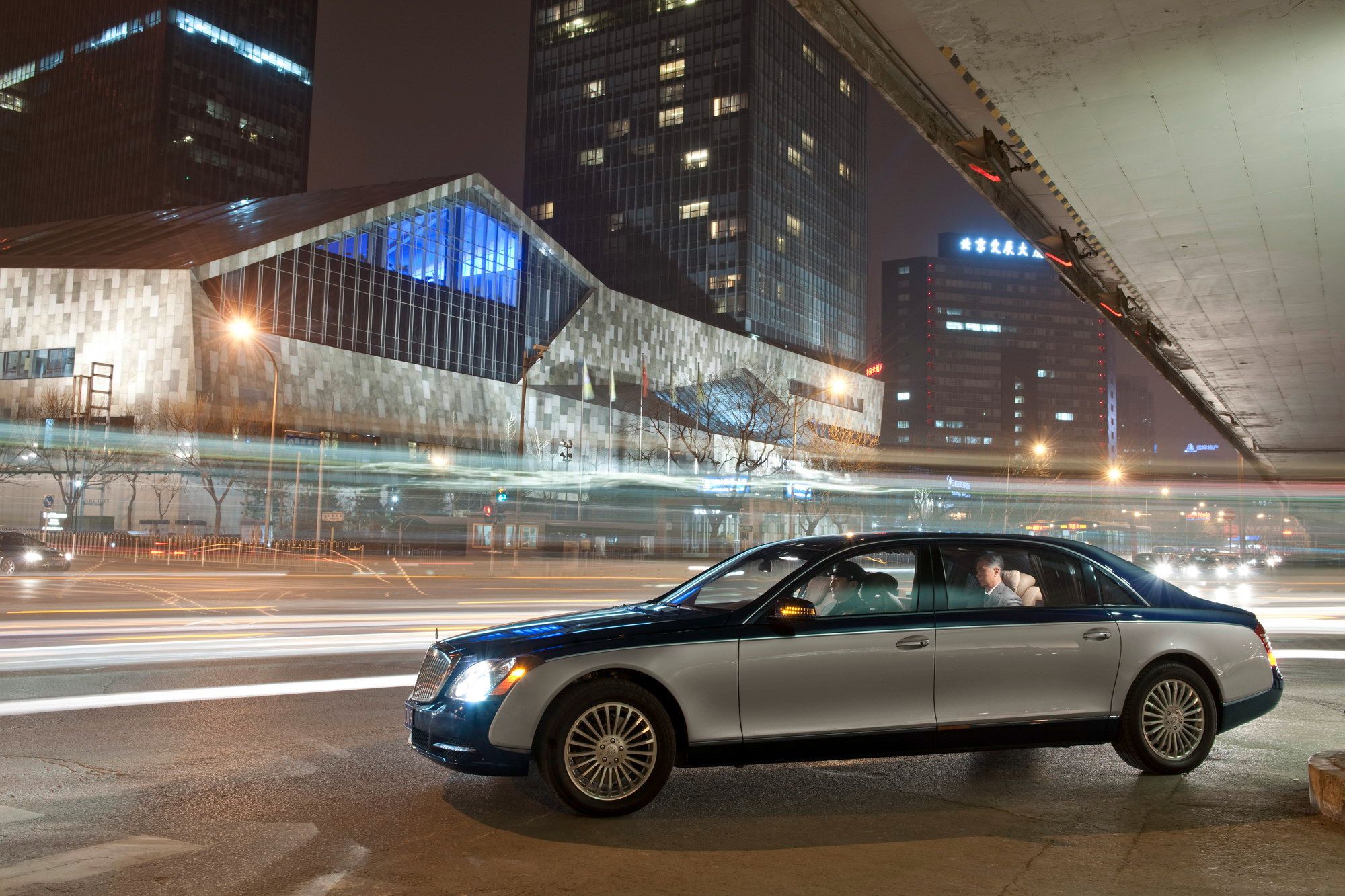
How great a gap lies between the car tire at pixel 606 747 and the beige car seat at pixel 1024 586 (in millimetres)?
2415

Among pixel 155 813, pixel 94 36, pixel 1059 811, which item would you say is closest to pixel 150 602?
pixel 155 813

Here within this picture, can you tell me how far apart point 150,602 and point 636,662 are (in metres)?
17.0

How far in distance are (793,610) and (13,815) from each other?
4.21m

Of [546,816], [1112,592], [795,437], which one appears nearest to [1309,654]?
[1112,592]

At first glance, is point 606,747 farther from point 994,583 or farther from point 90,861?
point 994,583

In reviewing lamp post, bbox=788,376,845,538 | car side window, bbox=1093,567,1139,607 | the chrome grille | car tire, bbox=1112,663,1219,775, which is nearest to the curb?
car tire, bbox=1112,663,1219,775

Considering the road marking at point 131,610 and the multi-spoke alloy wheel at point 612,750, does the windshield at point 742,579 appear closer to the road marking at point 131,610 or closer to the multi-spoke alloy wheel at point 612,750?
the multi-spoke alloy wheel at point 612,750

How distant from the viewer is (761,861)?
4.91 metres

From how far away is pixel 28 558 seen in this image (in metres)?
31.2

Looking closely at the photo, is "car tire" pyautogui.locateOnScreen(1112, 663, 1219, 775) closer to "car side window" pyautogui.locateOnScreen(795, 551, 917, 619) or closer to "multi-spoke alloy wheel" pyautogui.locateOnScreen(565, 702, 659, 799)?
"car side window" pyautogui.locateOnScreen(795, 551, 917, 619)

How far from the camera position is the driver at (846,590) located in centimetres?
624

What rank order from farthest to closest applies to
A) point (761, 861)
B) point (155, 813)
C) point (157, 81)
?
point (157, 81) → point (155, 813) → point (761, 861)

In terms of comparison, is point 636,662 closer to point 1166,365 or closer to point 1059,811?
point 1059,811

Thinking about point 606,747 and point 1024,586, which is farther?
point 1024,586
